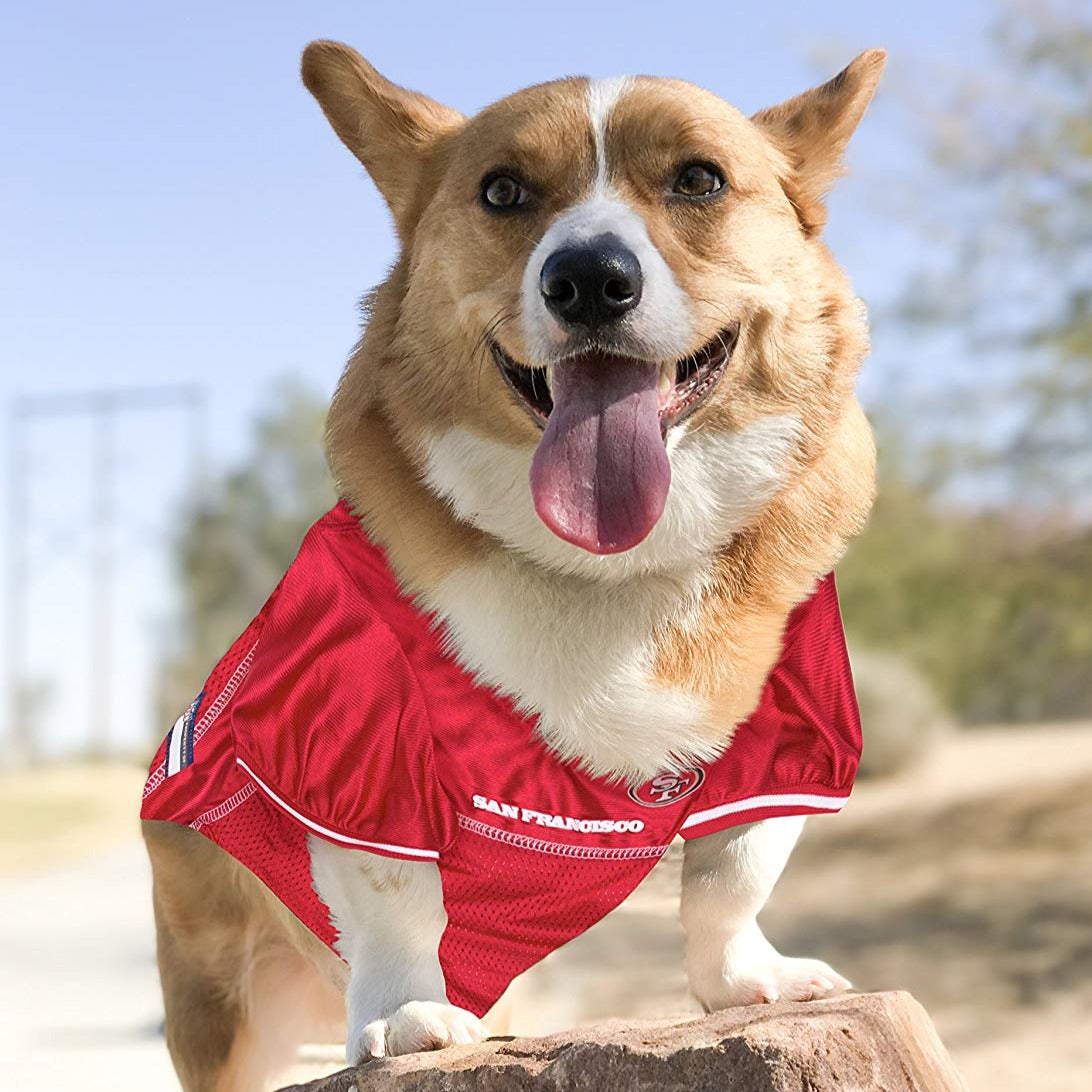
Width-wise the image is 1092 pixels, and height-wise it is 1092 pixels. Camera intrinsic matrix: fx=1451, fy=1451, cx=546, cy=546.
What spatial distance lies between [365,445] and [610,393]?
56 cm

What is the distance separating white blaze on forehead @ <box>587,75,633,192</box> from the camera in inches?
110

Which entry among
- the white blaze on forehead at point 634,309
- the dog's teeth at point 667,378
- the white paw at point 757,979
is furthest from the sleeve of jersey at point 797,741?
the white blaze on forehead at point 634,309

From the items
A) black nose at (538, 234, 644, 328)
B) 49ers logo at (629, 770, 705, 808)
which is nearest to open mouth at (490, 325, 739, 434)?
black nose at (538, 234, 644, 328)

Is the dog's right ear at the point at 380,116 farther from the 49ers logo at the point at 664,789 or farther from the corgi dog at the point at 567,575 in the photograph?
the 49ers logo at the point at 664,789

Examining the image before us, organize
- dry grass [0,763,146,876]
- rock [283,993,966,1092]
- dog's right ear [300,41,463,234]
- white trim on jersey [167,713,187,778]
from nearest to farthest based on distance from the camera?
rock [283,993,966,1092]
dog's right ear [300,41,463,234]
white trim on jersey [167,713,187,778]
dry grass [0,763,146,876]

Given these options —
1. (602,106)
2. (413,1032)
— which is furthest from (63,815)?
(602,106)

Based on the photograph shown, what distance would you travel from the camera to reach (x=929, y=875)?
14.3 meters

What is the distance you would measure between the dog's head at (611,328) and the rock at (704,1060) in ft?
2.84

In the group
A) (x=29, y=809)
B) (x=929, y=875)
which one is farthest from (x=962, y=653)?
(x=29, y=809)

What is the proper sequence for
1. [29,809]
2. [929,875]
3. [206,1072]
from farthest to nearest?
[29,809] → [929,875] → [206,1072]

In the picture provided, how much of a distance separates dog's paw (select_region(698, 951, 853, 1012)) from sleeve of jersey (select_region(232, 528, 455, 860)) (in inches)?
27.1

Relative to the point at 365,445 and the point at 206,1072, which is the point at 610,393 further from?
the point at 206,1072

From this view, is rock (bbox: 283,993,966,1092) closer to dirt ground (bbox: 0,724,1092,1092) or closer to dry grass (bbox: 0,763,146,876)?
dirt ground (bbox: 0,724,1092,1092)

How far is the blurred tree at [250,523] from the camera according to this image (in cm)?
2427
